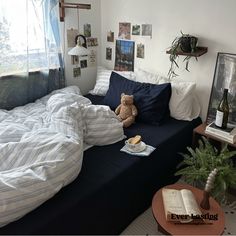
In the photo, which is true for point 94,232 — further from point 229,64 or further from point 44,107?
point 229,64

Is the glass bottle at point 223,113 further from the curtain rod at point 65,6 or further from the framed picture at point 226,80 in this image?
the curtain rod at point 65,6

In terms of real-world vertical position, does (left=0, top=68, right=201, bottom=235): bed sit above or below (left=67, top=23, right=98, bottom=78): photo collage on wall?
below

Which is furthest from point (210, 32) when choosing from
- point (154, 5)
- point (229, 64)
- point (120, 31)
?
point (120, 31)

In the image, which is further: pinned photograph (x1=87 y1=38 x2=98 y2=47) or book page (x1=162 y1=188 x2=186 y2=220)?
pinned photograph (x1=87 y1=38 x2=98 y2=47)

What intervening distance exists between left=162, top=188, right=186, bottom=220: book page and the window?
5.78 ft

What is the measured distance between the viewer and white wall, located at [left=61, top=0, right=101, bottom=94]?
264cm

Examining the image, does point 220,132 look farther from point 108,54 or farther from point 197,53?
point 108,54

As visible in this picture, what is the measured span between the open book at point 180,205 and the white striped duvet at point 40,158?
548mm

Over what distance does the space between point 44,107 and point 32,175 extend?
125cm

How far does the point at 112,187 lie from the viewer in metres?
1.47

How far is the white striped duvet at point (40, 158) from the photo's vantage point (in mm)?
1096

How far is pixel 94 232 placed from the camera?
1434mm

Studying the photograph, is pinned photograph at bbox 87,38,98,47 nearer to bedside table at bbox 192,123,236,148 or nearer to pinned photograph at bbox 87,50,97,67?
pinned photograph at bbox 87,50,97,67

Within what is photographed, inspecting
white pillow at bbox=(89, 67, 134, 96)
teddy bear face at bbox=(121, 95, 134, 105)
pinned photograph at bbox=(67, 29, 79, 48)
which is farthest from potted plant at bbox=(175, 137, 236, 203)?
pinned photograph at bbox=(67, 29, 79, 48)
